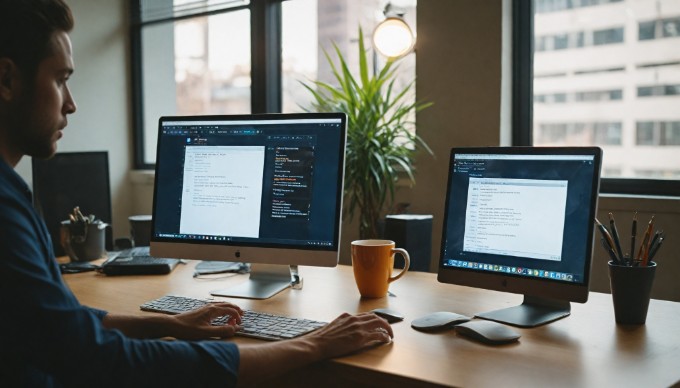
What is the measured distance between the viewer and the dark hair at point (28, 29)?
1164 millimetres

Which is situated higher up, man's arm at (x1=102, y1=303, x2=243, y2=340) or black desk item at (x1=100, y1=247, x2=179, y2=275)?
black desk item at (x1=100, y1=247, x2=179, y2=275)

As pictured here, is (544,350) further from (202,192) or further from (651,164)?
(651,164)

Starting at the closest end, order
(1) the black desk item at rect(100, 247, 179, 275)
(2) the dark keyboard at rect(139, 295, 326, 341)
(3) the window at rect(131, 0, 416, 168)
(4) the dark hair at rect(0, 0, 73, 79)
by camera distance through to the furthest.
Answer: (4) the dark hair at rect(0, 0, 73, 79) → (2) the dark keyboard at rect(139, 295, 326, 341) → (1) the black desk item at rect(100, 247, 179, 275) → (3) the window at rect(131, 0, 416, 168)

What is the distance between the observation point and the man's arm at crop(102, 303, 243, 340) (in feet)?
4.82

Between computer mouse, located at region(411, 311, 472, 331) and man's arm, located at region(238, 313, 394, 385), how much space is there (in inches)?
3.9

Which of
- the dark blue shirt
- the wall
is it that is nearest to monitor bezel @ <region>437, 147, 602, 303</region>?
the dark blue shirt

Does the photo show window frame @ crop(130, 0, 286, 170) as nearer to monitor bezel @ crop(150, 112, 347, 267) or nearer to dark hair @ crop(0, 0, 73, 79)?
monitor bezel @ crop(150, 112, 347, 267)

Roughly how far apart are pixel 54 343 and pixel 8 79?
0.46 m

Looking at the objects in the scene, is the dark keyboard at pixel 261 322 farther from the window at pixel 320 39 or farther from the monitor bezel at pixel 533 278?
the window at pixel 320 39

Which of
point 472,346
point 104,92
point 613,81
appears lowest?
point 472,346

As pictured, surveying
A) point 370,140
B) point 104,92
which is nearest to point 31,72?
point 370,140

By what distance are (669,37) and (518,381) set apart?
2242 millimetres

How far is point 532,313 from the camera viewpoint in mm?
1562

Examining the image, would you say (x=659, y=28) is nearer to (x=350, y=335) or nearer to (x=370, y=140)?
(x=370, y=140)
